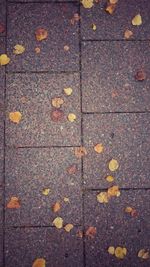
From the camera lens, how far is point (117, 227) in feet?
10.00

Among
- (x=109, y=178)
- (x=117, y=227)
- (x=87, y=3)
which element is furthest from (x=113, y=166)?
(x=87, y=3)

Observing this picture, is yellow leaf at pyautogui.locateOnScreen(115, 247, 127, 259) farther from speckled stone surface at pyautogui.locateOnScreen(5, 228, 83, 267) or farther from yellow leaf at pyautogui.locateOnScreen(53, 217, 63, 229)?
yellow leaf at pyautogui.locateOnScreen(53, 217, 63, 229)

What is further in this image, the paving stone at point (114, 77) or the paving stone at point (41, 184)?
the paving stone at point (114, 77)

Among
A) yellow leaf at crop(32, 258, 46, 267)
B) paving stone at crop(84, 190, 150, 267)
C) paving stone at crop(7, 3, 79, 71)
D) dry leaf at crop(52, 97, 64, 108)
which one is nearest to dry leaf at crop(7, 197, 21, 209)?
yellow leaf at crop(32, 258, 46, 267)

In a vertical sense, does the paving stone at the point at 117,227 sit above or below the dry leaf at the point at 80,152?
below

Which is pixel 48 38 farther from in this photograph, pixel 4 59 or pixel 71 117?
pixel 71 117

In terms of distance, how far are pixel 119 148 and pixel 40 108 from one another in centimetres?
86

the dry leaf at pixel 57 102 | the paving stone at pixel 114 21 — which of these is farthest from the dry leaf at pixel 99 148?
the paving stone at pixel 114 21

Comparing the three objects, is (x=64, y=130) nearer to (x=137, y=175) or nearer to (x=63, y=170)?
(x=63, y=170)

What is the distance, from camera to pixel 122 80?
10.6 ft

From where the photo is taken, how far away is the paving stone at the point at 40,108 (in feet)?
10.2

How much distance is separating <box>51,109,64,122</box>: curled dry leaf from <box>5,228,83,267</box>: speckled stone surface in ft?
3.41

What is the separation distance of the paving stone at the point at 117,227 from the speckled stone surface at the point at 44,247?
124mm

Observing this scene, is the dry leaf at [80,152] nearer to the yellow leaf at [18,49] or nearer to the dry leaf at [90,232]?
the dry leaf at [90,232]
